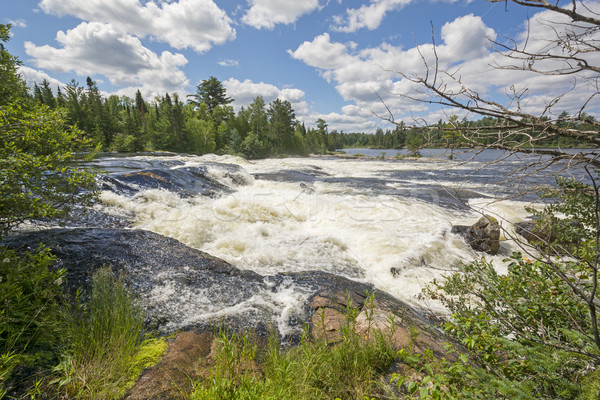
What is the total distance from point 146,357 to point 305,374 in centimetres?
172

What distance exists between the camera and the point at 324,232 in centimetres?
829

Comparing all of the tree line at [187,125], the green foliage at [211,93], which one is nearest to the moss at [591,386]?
the tree line at [187,125]

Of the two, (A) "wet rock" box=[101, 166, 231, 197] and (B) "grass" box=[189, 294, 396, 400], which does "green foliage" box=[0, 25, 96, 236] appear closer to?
(B) "grass" box=[189, 294, 396, 400]

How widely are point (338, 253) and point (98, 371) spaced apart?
211 inches

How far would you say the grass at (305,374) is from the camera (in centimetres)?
205

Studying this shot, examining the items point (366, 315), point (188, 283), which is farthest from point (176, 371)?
point (366, 315)

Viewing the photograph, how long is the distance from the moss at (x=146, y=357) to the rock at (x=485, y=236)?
24.1 ft

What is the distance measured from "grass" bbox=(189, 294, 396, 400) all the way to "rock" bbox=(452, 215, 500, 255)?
228 inches

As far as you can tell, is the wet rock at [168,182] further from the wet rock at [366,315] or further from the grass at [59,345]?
the wet rock at [366,315]

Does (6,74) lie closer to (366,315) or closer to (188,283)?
(188,283)

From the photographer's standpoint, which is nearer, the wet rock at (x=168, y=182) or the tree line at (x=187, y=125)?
the wet rock at (x=168, y=182)

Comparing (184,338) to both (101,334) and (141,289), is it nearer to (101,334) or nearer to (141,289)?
(101,334)

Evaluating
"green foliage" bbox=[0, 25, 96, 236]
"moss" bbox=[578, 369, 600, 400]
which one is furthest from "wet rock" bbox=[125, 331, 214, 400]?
"moss" bbox=[578, 369, 600, 400]

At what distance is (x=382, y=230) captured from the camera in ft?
27.1
